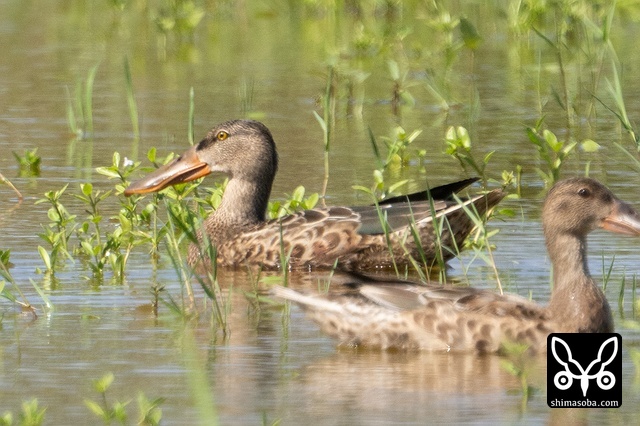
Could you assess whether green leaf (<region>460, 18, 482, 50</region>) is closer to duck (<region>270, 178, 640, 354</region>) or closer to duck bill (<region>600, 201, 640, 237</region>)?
duck bill (<region>600, 201, 640, 237</region>)

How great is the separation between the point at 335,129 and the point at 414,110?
1.04m

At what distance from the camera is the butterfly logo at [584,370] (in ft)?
20.3

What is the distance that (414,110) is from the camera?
13.5 metres

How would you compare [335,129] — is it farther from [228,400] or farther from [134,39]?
[228,400]

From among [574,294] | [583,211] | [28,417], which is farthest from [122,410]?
[583,211]

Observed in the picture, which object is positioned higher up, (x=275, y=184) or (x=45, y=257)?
(x=275, y=184)

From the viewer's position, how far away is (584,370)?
6.41 meters

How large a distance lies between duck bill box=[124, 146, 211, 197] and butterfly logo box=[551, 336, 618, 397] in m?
3.32

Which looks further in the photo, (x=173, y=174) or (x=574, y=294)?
(x=173, y=174)

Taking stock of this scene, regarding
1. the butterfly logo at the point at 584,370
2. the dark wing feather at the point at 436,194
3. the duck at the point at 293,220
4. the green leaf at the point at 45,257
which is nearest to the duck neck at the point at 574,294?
the butterfly logo at the point at 584,370

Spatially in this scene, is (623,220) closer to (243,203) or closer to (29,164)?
(243,203)

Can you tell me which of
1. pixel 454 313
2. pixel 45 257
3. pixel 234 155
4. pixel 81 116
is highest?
pixel 81 116

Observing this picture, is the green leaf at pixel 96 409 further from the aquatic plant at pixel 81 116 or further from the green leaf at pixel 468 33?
the green leaf at pixel 468 33

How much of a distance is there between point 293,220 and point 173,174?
0.92 metres
